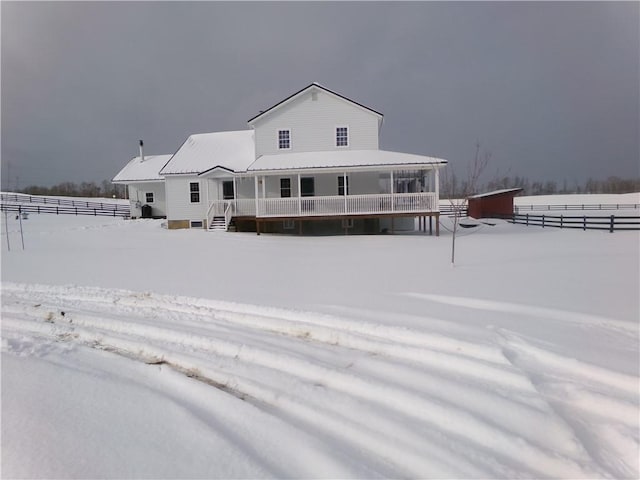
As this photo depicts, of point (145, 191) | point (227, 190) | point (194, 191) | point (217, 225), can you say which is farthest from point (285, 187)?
point (145, 191)

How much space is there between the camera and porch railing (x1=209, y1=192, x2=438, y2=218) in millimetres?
19391

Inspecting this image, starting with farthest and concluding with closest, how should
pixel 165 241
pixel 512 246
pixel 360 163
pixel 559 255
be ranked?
pixel 360 163, pixel 165 241, pixel 512 246, pixel 559 255

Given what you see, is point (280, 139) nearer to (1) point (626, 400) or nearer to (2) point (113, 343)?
(2) point (113, 343)

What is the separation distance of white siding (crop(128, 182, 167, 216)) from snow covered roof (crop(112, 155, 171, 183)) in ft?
Result: 2.16

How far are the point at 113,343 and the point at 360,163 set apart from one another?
15.7m

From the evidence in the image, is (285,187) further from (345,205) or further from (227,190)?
(345,205)

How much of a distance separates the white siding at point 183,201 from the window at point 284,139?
5.88 metres

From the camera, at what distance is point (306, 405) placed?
3713 millimetres

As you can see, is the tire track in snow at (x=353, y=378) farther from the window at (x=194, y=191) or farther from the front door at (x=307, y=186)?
the window at (x=194, y=191)

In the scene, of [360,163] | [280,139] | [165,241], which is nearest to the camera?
[165,241]

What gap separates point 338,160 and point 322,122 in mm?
3583

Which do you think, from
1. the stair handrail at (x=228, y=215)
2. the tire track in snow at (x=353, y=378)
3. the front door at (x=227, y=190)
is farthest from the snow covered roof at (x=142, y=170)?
the tire track in snow at (x=353, y=378)

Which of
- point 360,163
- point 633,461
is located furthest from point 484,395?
point 360,163

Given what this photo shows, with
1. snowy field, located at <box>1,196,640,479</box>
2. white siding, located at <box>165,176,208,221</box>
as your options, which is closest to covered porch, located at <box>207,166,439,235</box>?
white siding, located at <box>165,176,208,221</box>
